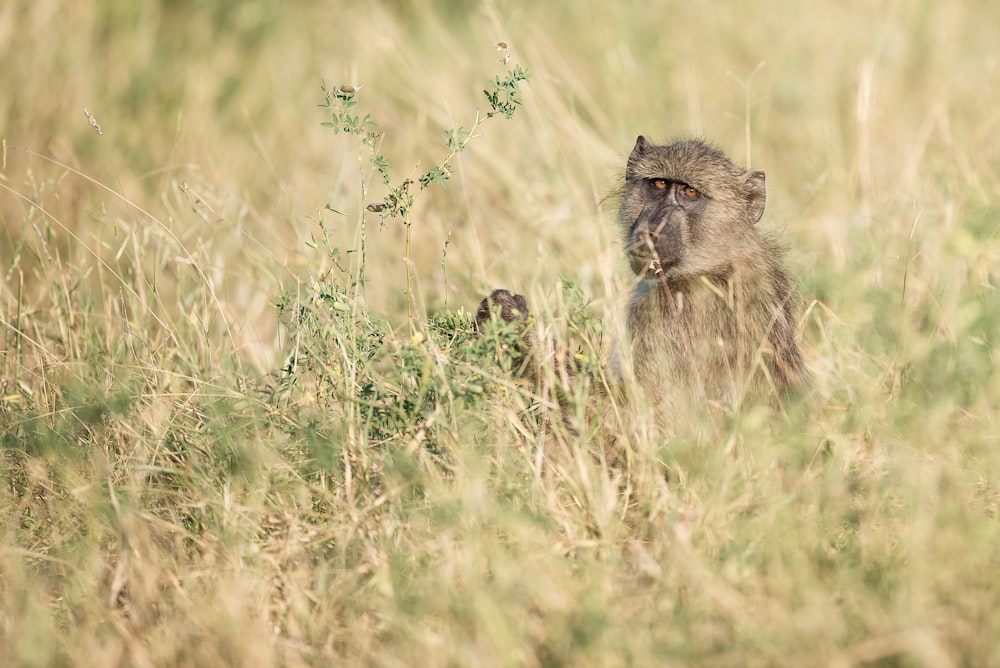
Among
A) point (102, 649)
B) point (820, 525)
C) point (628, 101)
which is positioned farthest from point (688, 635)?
point (628, 101)

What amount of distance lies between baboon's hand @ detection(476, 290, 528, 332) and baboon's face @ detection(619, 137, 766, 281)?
0.41m

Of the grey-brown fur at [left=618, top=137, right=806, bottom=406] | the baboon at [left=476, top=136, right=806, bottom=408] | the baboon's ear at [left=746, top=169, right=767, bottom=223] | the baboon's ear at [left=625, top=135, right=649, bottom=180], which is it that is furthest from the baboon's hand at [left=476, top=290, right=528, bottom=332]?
the baboon's ear at [left=746, top=169, right=767, bottom=223]

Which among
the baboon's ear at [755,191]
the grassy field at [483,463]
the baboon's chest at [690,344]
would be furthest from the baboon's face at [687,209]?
the grassy field at [483,463]

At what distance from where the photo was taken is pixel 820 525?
3.10m

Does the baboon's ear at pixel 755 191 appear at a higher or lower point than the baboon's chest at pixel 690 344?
higher

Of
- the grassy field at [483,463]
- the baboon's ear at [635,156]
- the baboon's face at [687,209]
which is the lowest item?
the grassy field at [483,463]

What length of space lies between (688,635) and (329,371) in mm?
1417

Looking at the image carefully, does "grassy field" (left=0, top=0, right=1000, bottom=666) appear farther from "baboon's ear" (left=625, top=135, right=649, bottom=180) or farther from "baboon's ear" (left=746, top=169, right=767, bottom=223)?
"baboon's ear" (left=746, top=169, right=767, bottom=223)

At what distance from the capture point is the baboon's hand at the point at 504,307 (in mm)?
3900

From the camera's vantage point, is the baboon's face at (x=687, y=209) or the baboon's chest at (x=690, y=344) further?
the baboon's face at (x=687, y=209)

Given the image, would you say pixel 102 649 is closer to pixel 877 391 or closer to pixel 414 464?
pixel 414 464

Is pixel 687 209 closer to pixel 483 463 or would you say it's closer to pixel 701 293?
pixel 701 293

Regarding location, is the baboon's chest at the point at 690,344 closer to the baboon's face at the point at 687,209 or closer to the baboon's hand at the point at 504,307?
the baboon's face at the point at 687,209

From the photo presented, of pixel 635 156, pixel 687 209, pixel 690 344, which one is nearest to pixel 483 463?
pixel 690 344
